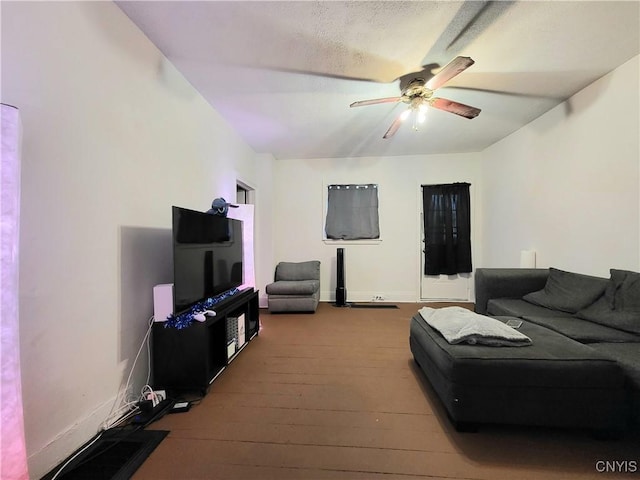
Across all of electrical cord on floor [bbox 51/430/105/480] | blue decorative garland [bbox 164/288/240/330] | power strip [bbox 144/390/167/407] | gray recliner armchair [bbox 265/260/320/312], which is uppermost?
blue decorative garland [bbox 164/288/240/330]

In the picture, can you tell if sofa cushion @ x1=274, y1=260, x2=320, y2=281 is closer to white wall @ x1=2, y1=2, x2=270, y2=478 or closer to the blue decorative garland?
the blue decorative garland

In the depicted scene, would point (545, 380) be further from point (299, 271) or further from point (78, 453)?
point (299, 271)

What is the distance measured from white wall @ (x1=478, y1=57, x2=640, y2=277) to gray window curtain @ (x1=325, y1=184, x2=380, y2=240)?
2035 millimetres

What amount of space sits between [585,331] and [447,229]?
115 inches

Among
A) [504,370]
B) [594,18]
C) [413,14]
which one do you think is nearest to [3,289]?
[504,370]

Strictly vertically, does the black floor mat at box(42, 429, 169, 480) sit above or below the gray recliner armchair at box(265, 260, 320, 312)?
below

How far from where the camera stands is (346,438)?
4.80 feet

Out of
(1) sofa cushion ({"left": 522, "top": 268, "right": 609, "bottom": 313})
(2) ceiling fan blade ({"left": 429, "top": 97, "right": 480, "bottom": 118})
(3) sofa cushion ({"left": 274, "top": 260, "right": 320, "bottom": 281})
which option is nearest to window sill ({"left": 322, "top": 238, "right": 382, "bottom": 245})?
(3) sofa cushion ({"left": 274, "top": 260, "right": 320, "bottom": 281})

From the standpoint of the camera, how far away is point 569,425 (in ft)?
4.58

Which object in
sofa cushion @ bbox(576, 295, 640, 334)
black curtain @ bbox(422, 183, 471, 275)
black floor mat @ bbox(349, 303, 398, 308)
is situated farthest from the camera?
black curtain @ bbox(422, 183, 471, 275)

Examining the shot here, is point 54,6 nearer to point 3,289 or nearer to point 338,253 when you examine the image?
point 3,289

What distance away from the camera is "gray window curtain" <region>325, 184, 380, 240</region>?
4.82 metres

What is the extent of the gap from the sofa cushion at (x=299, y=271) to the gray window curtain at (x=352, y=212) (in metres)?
0.72

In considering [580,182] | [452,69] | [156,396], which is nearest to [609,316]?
[580,182]
